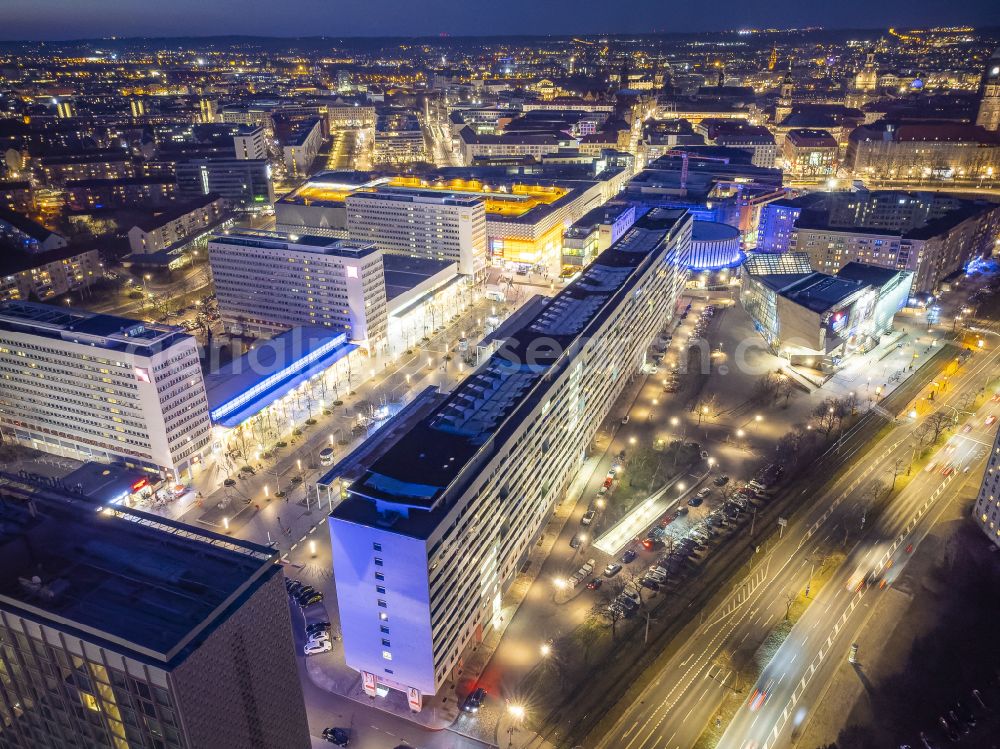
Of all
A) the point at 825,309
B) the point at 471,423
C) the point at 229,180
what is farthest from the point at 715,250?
the point at 229,180

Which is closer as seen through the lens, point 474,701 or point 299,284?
point 474,701

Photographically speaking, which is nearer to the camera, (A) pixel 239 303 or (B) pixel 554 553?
(B) pixel 554 553

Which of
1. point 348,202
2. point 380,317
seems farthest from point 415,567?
point 348,202

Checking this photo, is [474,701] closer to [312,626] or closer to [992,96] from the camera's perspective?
[312,626]

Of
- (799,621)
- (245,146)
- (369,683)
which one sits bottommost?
(799,621)

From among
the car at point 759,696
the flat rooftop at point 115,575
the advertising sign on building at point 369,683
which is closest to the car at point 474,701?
the advertising sign on building at point 369,683

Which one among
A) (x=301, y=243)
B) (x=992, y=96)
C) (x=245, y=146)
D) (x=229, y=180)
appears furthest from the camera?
(x=992, y=96)

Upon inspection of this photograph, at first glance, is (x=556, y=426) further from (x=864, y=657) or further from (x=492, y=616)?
(x=864, y=657)

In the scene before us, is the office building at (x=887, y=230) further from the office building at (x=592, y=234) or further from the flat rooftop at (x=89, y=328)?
the flat rooftop at (x=89, y=328)

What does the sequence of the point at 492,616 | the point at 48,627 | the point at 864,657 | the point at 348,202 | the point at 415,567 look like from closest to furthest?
the point at 48,627 → the point at 415,567 → the point at 864,657 → the point at 492,616 → the point at 348,202
